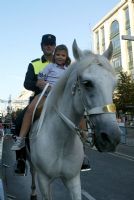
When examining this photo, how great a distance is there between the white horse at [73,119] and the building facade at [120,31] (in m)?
60.3

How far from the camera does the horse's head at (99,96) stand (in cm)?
315

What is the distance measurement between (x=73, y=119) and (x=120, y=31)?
75.5 meters

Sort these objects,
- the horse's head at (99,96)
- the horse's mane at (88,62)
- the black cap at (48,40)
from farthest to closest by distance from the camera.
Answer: the black cap at (48,40) < the horse's mane at (88,62) < the horse's head at (99,96)

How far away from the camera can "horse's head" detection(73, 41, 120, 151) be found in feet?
10.3

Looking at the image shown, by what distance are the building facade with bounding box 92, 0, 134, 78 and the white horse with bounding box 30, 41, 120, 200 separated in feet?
198

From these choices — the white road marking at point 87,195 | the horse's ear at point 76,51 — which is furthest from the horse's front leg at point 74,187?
the white road marking at point 87,195

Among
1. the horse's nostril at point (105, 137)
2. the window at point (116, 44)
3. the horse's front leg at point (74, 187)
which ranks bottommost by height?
the horse's front leg at point (74, 187)

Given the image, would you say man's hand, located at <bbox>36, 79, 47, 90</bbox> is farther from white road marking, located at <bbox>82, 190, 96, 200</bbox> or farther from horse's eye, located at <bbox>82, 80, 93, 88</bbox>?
white road marking, located at <bbox>82, 190, 96, 200</bbox>

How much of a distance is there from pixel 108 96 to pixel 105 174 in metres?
6.78

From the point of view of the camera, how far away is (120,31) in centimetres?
7712

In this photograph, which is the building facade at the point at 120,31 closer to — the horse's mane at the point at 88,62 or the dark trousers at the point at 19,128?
the dark trousers at the point at 19,128

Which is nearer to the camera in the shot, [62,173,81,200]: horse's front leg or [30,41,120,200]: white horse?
[30,41,120,200]: white horse

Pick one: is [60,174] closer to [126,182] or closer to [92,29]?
[126,182]

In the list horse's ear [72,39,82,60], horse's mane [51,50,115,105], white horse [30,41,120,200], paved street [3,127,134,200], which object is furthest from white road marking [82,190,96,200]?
horse's ear [72,39,82,60]
